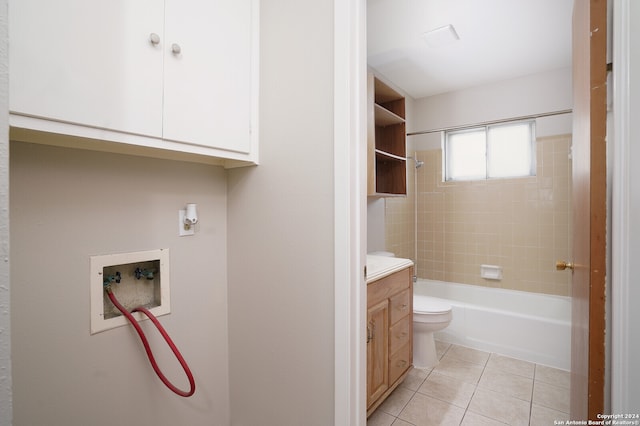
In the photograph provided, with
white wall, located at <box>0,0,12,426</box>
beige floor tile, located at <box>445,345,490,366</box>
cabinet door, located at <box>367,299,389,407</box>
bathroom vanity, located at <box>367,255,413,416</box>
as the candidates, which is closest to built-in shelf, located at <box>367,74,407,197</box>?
bathroom vanity, located at <box>367,255,413,416</box>

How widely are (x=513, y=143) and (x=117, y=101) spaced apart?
3.35m

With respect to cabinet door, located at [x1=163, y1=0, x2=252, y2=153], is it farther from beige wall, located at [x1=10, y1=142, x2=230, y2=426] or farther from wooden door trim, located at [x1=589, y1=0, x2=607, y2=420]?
wooden door trim, located at [x1=589, y1=0, x2=607, y2=420]

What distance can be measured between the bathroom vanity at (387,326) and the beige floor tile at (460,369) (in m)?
0.37

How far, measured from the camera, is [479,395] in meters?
1.78

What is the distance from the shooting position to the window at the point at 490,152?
279cm

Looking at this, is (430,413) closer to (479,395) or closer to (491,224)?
(479,395)

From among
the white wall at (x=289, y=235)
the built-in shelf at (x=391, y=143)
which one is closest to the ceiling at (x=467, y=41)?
the built-in shelf at (x=391, y=143)

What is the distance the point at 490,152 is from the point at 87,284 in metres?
A: 3.46

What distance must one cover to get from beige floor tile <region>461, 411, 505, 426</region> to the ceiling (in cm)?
251

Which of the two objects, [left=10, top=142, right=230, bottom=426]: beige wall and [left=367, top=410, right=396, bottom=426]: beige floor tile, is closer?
[left=10, top=142, right=230, bottom=426]: beige wall

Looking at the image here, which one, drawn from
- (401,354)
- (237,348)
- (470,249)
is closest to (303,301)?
(237,348)

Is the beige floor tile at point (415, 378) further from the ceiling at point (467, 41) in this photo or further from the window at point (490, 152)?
the ceiling at point (467, 41)

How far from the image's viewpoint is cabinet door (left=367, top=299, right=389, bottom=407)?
4.77ft

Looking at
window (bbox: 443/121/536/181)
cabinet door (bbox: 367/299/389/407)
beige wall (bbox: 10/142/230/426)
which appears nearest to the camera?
beige wall (bbox: 10/142/230/426)
